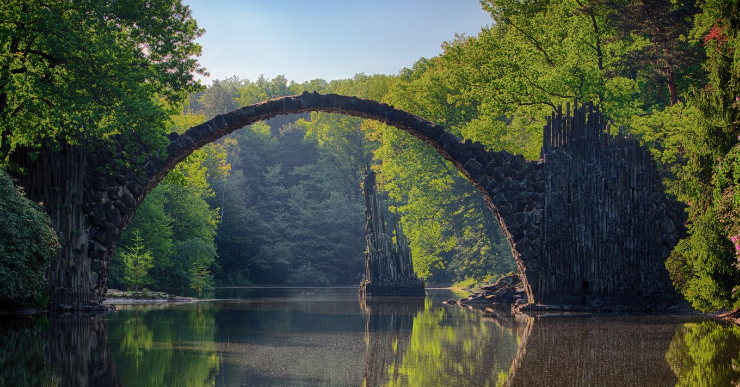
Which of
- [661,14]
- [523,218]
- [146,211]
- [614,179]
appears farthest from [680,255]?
[146,211]

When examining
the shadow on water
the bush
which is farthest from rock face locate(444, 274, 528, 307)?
the bush

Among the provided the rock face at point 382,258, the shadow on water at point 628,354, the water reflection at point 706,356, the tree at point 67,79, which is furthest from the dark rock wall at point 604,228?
the tree at point 67,79

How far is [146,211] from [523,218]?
18.2 metres

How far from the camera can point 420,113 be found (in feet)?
129

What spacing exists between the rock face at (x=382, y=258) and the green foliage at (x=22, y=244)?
45.9ft

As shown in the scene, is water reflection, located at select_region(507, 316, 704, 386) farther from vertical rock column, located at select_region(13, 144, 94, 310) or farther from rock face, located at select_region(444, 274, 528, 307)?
vertical rock column, located at select_region(13, 144, 94, 310)

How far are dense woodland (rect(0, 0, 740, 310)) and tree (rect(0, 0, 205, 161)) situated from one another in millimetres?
43

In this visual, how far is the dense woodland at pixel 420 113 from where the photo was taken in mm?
15797

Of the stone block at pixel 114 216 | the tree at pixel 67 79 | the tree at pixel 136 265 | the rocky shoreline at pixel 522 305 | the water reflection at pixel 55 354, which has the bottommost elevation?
the water reflection at pixel 55 354

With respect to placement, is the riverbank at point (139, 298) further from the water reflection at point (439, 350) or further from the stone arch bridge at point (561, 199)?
the water reflection at point (439, 350)

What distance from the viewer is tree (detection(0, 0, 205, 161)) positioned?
1591cm

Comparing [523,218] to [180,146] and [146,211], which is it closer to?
[180,146]

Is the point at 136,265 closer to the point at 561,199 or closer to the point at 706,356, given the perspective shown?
the point at 561,199

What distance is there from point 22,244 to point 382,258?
1563cm
